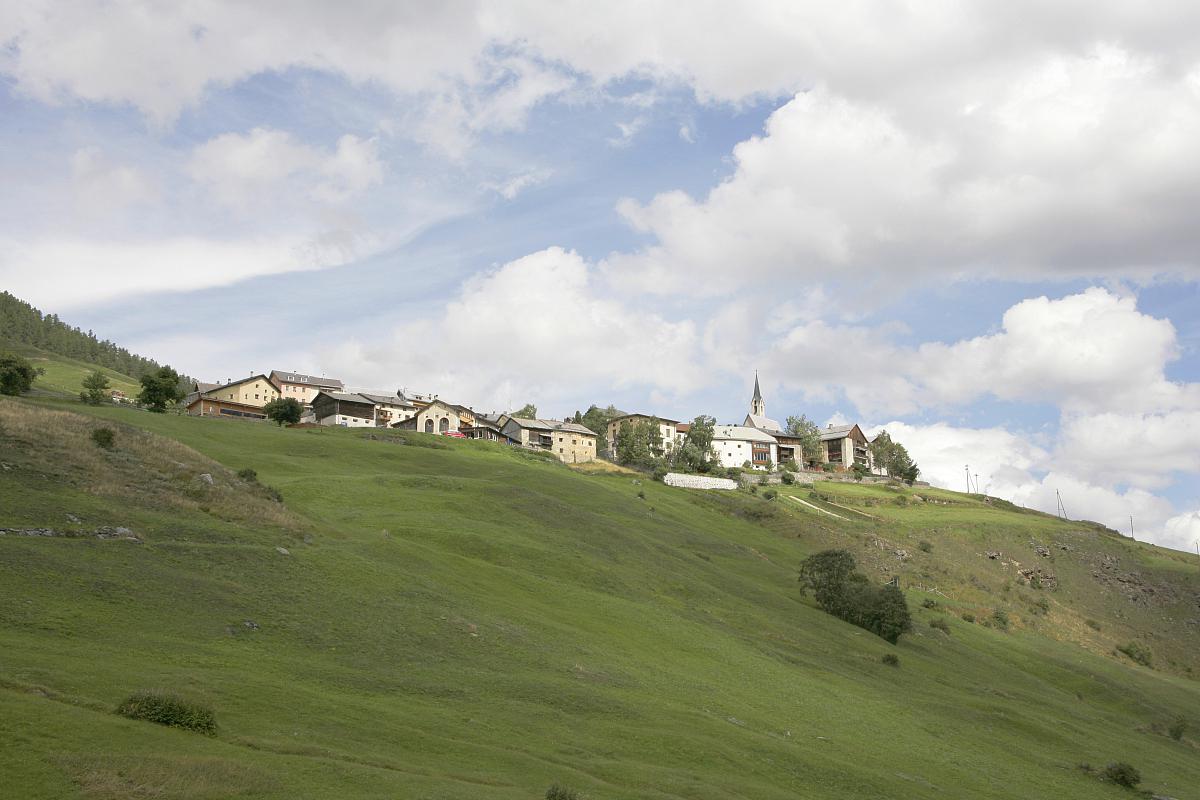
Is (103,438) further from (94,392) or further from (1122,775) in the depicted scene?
(94,392)

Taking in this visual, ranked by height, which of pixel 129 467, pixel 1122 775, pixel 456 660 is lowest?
pixel 1122 775

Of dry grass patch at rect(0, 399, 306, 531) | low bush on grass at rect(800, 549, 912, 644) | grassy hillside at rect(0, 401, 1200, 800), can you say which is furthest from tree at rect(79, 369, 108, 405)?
low bush on grass at rect(800, 549, 912, 644)

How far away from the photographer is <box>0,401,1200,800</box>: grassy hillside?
26688mm

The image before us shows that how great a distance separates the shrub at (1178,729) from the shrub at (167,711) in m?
85.1

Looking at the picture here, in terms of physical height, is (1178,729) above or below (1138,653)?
below

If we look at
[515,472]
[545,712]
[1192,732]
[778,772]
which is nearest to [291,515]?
[545,712]

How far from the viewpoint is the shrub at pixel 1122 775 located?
55.0m

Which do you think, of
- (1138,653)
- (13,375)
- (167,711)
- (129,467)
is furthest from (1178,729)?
(13,375)

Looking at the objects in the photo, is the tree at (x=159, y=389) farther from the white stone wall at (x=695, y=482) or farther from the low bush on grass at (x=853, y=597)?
the low bush on grass at (x=853, y=597)

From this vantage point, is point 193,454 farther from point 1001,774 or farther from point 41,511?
point 1001,774

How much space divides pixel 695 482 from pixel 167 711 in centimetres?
14672

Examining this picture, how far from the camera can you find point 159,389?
138 metres

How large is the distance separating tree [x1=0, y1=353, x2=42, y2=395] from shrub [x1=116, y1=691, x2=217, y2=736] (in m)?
112

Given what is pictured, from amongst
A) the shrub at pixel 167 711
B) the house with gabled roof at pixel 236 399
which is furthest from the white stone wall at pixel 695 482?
the shrub at pixel 167 711
